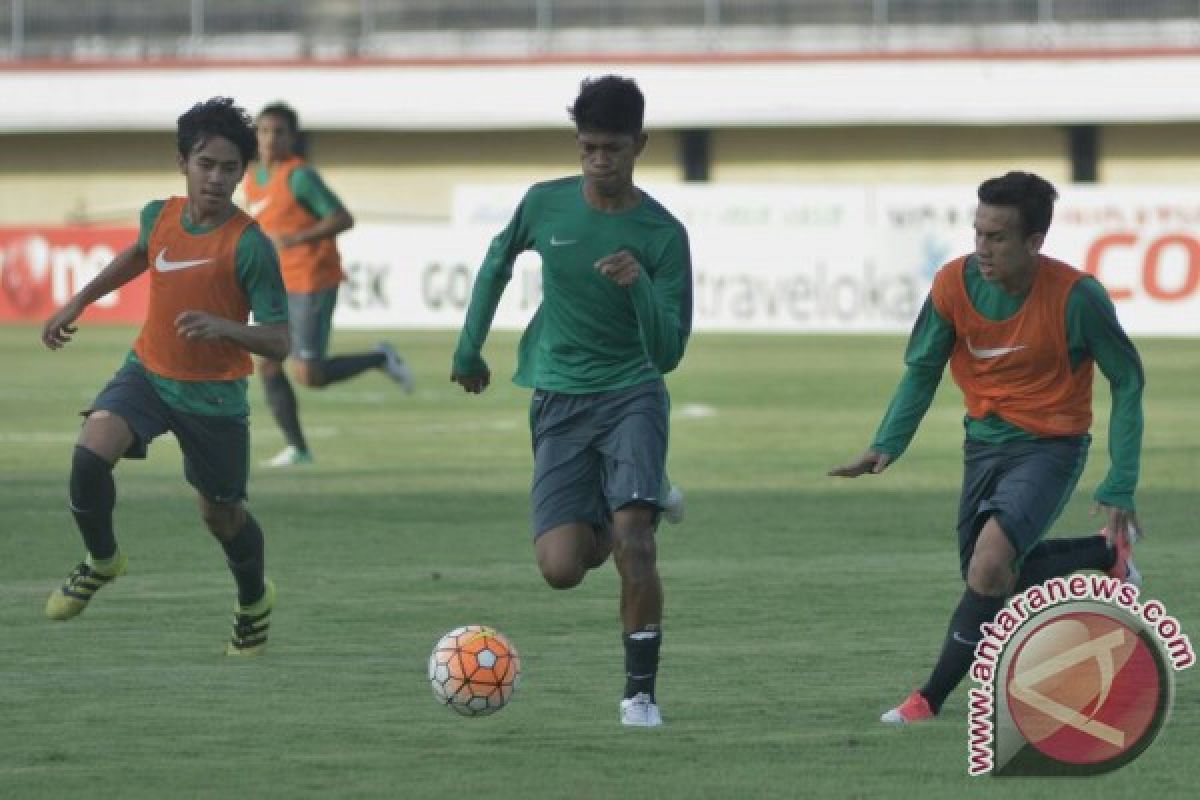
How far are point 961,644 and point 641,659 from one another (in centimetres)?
97

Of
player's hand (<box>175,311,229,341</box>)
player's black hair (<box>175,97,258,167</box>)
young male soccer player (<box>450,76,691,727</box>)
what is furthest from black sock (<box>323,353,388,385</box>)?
young male soccer player (<box>450,76,691,727</box>)

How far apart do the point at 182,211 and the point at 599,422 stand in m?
2.10

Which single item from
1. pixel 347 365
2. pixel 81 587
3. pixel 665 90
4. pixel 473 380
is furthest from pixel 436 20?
pixel 473 380

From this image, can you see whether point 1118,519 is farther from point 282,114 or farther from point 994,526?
point 282,114

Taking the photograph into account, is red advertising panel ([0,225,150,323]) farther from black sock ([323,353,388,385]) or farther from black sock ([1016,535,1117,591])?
black sock ([1016,535,1117,591])

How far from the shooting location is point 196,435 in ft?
31.4

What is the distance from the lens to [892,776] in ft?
24.0

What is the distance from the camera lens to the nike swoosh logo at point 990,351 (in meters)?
8.30

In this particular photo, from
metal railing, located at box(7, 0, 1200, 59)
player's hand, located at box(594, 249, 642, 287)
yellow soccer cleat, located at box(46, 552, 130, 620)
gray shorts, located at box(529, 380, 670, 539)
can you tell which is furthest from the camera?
metal railing, located at box(7, 0, 1200, 59)

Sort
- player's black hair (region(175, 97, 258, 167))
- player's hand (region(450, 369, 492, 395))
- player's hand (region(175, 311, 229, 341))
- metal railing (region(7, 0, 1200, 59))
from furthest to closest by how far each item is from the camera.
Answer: metal railing (region(7, 0, 1200, 59))
player's black hair (region(175, 97, 258, 167))
player's hand (region(175, 311, 229, 341))
player's hand (region(450, 369, 492, 395))

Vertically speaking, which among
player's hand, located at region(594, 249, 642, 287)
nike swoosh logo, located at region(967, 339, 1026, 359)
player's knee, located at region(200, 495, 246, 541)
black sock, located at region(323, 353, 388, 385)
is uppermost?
player's hand, located at region(594, 249, 642, 287)

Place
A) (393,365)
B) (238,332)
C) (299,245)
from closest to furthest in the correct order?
(238,332)
(299,245)
(393,365)

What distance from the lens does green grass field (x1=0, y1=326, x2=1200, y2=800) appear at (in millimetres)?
7387

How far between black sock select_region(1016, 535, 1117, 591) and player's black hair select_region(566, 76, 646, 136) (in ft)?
6.59
